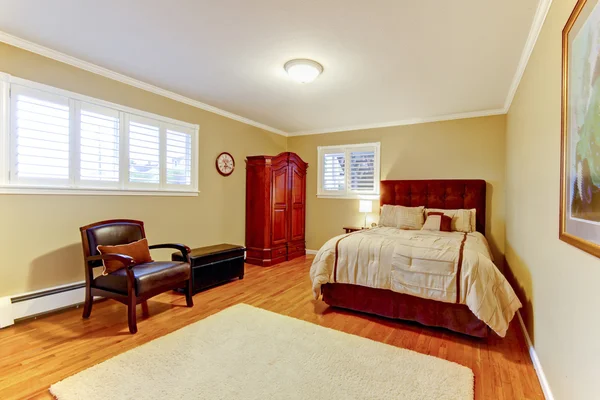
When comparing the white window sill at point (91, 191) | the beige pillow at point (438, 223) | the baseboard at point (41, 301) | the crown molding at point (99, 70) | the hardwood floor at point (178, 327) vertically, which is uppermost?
the crown molding at point (99, 70)

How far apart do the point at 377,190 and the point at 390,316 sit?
9.58 ft

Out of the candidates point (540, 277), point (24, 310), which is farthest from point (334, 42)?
point (24, 310)

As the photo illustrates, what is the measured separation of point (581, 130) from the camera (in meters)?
1.31

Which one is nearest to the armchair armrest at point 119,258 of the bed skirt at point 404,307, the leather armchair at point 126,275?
the leather armchair at point 126,275

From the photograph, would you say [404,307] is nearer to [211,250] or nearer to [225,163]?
[211,250]

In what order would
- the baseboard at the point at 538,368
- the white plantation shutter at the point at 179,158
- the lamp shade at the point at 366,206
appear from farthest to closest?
the lamp shade at the point at 366,206, the white plantation shutter at the point at 179,158, the baseboard at the point at 538,368

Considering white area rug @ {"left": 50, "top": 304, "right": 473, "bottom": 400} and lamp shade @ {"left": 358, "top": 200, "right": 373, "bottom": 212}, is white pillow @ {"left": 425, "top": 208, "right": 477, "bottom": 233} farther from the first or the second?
white area rug @ {"left": 50, "top": 304, "right": 473, "bottom": 400}

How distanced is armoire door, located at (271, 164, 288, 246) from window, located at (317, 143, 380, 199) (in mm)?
958

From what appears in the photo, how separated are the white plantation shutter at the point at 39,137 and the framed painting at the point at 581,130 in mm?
4067

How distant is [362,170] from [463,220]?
1984mm

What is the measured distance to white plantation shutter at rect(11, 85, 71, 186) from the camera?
276 centimetres

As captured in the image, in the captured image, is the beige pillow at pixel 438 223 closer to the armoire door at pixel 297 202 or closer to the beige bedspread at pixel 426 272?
the beige bedspread at pixel 426 272

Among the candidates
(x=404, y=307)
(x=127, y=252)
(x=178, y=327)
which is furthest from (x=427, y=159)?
(x=127, y=252)

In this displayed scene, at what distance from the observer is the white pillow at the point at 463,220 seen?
4.23 metres
